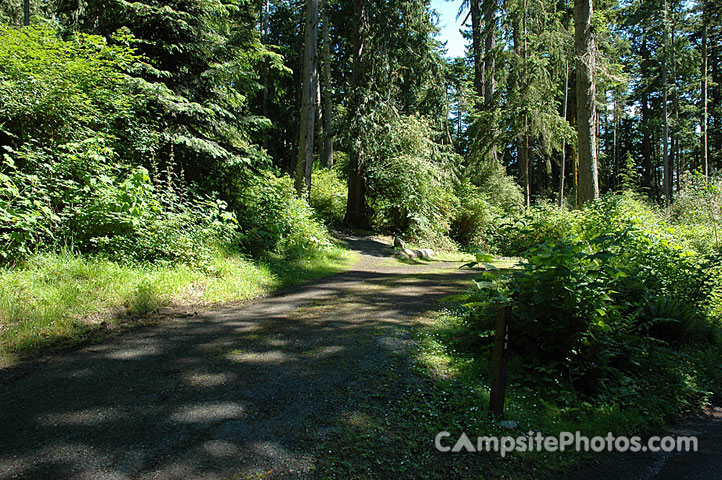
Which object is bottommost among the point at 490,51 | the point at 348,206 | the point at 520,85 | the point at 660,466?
the point at 660,466

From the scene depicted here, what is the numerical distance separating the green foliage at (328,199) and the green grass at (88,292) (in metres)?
10.9

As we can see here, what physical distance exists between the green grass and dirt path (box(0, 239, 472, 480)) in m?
0.57

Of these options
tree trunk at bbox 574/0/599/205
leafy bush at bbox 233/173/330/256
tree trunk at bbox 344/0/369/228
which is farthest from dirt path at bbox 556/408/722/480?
tree trunk at bbox 344/0/369/228

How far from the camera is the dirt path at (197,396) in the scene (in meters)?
2.70

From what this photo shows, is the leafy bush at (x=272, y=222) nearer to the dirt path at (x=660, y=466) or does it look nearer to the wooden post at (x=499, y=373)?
the wooden post at (x=499, y=373)

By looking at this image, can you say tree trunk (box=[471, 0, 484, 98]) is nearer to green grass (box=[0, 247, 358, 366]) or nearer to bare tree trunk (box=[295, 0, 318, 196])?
bare tree trunk (box=[295, 0, 318, 196])

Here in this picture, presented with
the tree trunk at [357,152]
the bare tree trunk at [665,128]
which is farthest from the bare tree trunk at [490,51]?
the bare tree trunk at [665,128]

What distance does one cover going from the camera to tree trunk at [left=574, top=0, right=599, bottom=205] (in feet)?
37.1

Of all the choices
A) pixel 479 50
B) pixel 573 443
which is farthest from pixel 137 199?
pixel 479 50

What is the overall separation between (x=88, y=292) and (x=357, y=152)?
1232 cm

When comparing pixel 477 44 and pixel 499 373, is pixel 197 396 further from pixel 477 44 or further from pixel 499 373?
pixel 477 44

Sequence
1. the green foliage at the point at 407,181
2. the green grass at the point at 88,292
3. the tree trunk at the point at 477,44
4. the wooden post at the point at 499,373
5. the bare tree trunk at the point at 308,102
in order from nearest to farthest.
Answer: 1. the wooden post at the point at 499,373
2. the green grass at the point at 88,292
3. the bare tree trunk at the point at 308,102
4. the green foliage at the point at 407,181
5. the tree trunk at the point at 477,44

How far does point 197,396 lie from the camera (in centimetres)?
358

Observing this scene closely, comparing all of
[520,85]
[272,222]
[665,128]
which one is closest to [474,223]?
[520,85]
